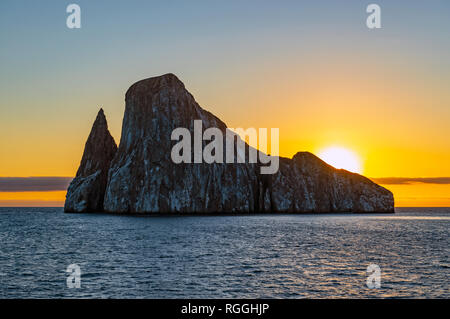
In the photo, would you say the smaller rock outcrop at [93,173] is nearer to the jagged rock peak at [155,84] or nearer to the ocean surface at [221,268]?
the jagged rock peak at [155,84]

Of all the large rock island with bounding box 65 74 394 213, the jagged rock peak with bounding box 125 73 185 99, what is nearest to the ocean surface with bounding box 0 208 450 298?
the large rock island with bounding box 65 74 394 213

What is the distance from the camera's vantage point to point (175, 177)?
467 feet

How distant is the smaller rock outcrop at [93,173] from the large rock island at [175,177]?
1.11 ft

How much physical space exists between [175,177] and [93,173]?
124 ft

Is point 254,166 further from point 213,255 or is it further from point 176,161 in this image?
point 213,255

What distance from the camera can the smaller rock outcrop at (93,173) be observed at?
515 ft

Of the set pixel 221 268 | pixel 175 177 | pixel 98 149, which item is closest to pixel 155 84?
pixel 98 149

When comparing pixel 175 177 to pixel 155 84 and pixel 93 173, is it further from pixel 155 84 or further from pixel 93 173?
pixel 93 173

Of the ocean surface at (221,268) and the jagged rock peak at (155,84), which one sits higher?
the jagged rock peak at (155,84)

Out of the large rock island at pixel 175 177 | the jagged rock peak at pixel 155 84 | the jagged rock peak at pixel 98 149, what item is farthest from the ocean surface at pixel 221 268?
the jagged rock peak at pixel 98 149

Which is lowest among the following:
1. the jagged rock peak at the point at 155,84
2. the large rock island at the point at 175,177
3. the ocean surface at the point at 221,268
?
the ocean surface at the point at 221,268

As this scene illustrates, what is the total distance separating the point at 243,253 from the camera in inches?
2040
